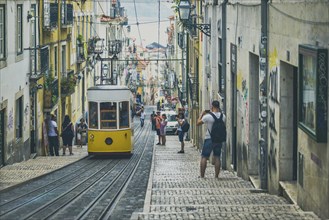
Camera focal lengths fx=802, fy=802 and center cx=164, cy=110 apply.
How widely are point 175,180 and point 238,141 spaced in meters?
2.92

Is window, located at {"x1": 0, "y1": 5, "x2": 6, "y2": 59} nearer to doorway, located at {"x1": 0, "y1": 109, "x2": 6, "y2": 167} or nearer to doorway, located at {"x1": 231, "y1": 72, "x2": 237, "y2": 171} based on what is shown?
doorway, located at {"x1": 0, "y1": 109, "x2": 6, "y2": 167}

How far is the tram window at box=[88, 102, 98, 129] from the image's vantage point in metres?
28.0

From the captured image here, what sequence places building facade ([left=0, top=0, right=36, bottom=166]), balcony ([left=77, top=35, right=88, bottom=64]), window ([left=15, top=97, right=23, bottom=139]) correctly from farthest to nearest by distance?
balcony ([left=77, top=35, right=88, bottom=64]), window ([left=15, top=97, right=23, bottom=139]), building facade ([left=0, top=0, right=36, bottom=166])

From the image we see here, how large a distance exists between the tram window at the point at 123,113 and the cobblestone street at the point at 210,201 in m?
9.71

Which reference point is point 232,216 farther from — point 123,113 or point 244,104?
point 123,113

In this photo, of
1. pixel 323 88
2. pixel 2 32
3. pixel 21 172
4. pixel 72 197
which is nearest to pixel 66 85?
pixel 2 32

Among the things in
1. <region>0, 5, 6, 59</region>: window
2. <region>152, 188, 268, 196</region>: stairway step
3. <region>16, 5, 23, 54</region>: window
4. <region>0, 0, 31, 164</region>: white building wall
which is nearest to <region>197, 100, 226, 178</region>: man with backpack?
<region>152, 188, 268, 196</region>: stairway step

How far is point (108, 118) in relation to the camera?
2811 centimetres

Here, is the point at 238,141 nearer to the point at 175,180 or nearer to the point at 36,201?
the point at 175,180

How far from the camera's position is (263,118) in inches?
562

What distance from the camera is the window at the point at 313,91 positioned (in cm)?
947

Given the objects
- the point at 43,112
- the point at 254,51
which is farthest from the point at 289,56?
the point at 43,112

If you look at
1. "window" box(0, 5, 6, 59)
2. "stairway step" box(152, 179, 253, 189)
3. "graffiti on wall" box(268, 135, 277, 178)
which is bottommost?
"stairway step" box(152, 179, 253, 189)

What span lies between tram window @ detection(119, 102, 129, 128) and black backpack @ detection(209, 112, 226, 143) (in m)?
11.7
